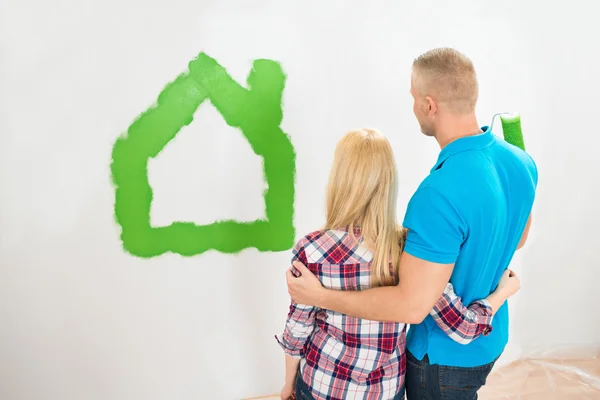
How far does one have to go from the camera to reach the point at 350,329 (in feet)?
3.69

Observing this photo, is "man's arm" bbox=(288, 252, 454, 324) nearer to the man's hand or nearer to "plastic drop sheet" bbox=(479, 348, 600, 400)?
the man's hand

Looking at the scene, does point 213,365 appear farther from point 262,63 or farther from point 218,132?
point 262,63

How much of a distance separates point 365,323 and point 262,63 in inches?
38.7

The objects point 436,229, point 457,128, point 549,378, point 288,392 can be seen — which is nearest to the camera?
point 436,229

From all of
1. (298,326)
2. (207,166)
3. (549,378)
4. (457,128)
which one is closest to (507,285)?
(457,128)

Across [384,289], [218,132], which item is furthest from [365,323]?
[218,132]

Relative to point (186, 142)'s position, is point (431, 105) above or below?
above

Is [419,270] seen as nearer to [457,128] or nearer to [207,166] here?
[457,128]

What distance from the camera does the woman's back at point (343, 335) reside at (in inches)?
43.6

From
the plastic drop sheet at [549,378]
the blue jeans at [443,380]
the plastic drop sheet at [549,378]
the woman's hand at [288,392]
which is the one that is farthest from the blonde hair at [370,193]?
the plastic drop sheet at [549,378]

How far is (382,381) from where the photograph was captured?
116 cm

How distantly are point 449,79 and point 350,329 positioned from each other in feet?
1.90

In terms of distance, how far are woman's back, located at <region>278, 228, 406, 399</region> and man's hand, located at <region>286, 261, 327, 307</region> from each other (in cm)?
2

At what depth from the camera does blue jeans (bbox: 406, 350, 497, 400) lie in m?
1.18
